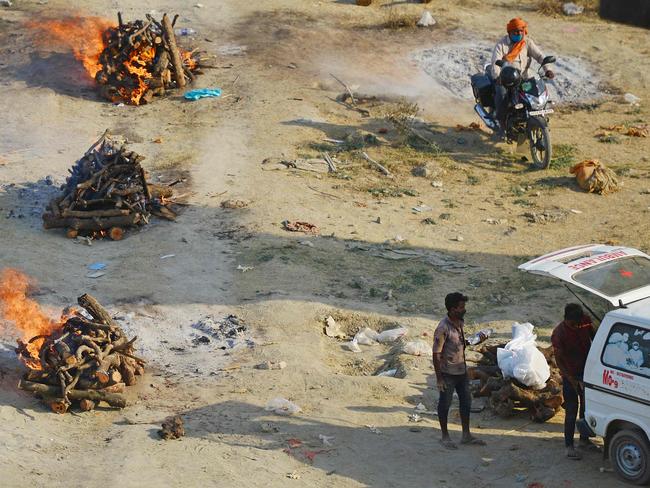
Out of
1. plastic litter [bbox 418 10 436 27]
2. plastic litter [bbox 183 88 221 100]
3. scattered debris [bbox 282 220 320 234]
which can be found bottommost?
scattered debris [bbox 282 220 320 234]

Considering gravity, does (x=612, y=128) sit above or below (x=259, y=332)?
above

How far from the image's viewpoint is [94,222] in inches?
575

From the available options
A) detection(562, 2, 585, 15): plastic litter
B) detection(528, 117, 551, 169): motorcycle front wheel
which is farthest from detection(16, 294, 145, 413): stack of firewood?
detection(562, 2, 585, 15): plastic litter

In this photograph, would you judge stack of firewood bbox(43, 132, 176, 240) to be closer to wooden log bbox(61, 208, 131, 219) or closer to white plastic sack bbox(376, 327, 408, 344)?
wooden log bbox(61, 208, 131, 219)

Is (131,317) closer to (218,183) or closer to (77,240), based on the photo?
(77,240)

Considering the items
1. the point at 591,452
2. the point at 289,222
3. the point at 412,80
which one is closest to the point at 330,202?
the point at 289,222

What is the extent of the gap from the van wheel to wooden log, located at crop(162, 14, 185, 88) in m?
13.4

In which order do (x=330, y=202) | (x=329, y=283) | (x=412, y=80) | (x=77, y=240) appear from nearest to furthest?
(x=329, y=283)
(x=77, y=240)
(x=330, y=202)
(x=412, y=80)

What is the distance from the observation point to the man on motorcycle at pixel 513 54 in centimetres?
1694

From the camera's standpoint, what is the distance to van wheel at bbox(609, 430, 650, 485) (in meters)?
8.29

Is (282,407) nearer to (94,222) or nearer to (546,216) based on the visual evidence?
(94,222)

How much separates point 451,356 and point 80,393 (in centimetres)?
375

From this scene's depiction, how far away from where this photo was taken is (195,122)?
18828 millimetres

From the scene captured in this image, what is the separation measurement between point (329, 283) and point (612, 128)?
7.83 metres
